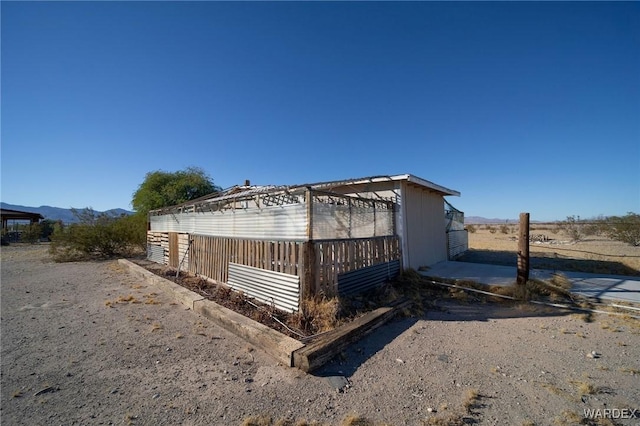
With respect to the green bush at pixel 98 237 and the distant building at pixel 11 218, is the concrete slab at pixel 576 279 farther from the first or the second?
the distant building at pixel 11 218

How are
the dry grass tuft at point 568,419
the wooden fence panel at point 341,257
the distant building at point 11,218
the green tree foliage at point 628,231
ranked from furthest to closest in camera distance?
the distant building at point 11,218 → the green tree foliage at point 628,231 → the wooden fence panel at point 341,257 → the dry grass tuft at point 568,419

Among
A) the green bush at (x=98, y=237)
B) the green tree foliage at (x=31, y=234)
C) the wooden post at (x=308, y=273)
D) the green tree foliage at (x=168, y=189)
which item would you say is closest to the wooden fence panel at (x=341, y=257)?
the wooden post at (x=308, y=273)

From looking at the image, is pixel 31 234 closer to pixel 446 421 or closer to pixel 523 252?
pixel 446 421

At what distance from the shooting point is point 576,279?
22.6 feet

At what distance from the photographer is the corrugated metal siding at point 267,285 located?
190 inches

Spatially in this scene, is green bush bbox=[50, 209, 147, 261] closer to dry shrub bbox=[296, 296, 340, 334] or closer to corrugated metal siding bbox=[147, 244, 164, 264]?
corrugated metal siding bbox=[147, 244, 164, 264]

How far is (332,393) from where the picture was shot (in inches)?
108

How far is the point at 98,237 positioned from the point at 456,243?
18.0 meters

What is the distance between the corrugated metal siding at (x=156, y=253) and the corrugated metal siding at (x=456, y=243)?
11855 mm

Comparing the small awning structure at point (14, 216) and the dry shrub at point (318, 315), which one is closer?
the dry shrub at point (318, 315)

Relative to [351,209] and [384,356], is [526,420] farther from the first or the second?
[351,209]

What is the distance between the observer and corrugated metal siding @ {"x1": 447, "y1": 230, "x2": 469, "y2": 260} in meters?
11.2

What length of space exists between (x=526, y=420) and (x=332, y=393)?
5.59 ft

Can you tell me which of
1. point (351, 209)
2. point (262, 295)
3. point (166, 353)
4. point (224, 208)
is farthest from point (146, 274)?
point (351, 209)
